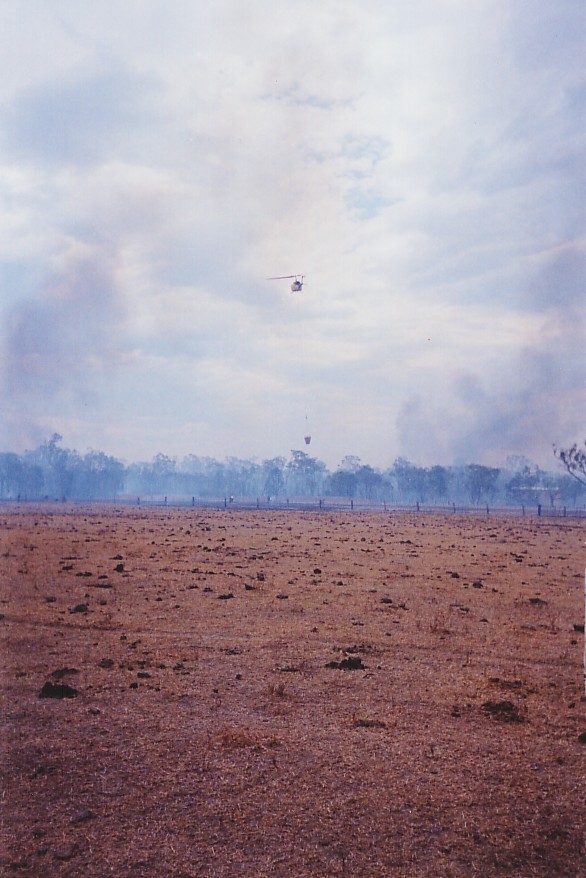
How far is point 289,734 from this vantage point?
9.15m

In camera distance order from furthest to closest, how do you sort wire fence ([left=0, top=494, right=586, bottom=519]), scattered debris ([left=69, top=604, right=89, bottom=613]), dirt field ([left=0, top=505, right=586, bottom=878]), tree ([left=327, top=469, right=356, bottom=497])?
tree ([left=327, top=469, right=356, bottom=497]) → wire fence ([left=0, top=494, right=586, bottom=519]) → scattered debris ([left=69, top=604, right=89, bottom=613]) → dirt field ([left=0, top=505, right=586, bottom=878])

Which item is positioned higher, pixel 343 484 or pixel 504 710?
pixel 343 484

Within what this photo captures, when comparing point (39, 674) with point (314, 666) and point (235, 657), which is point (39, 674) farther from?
point (314, 666)

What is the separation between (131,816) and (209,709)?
3058 mm

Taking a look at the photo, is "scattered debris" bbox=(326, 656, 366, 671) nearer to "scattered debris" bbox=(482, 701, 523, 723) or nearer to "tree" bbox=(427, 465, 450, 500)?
"scattered debris" bbox=(482, 701, 523, 723)

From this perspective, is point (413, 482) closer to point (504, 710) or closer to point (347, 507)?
point (347, 507)

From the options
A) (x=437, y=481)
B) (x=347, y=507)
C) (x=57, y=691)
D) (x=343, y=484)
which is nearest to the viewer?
(x=57, y=691)

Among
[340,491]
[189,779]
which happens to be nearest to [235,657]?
[189,779]

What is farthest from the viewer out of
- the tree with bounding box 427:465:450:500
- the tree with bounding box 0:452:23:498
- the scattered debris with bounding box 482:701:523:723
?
the tree with bounding box 0:452:23:498

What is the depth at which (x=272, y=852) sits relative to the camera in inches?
252

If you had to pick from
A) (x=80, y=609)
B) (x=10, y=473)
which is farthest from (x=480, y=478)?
(x=80, y=609)

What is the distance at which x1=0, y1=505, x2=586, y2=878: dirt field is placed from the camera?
6.50 meters

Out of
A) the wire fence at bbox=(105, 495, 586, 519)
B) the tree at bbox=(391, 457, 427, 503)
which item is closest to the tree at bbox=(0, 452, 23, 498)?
the wire fence at bbox=(105, 495, 586, 519)

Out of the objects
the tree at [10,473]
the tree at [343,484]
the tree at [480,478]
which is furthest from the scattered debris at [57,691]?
the tree at [10,473]
